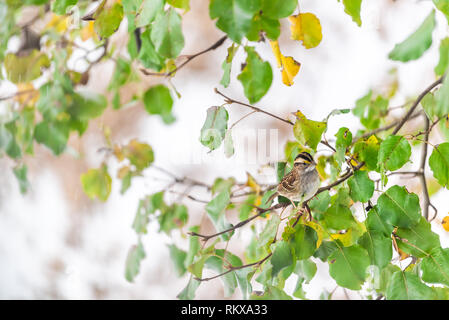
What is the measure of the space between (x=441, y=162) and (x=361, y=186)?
72 mm

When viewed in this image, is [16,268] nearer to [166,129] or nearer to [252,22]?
[166,129]

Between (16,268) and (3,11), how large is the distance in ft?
2.95

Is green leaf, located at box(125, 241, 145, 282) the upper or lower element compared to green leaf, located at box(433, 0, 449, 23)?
lower

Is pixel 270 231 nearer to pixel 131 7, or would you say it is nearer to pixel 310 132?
pixel 310 132

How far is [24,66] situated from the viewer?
0.66 m

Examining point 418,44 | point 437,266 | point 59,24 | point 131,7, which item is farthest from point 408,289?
point 59,24

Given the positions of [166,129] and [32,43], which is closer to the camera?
[32,43]

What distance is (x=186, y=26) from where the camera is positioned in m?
0.95

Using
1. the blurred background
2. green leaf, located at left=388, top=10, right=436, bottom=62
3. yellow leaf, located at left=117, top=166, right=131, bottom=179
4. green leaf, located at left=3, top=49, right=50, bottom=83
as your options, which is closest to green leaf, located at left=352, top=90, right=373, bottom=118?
the blurred background

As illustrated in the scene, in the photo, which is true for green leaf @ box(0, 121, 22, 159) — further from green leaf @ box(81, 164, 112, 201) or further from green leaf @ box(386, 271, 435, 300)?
green leaf @ box(386, 271, 435, 300)

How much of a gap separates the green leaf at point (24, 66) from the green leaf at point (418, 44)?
0.56 meters

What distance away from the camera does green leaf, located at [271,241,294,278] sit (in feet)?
1.07

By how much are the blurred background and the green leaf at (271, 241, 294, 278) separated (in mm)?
251
